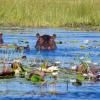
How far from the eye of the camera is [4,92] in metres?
12.7

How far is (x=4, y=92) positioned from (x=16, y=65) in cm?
217

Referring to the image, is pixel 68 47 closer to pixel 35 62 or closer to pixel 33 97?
pixel 35 62

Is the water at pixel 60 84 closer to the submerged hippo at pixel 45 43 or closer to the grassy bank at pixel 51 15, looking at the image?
the submerged hippo at pixel 45 43

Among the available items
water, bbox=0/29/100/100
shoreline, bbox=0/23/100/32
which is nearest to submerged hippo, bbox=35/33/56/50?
water, bbox=0/29/100/100

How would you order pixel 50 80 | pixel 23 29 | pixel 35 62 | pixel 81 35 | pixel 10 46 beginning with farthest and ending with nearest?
pixel 23 29 → pixel 81 35 → pixel 10 46 → pixel 35 62 → pixel 50 80

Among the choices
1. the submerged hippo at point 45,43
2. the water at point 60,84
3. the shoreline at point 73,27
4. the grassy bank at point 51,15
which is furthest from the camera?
the grassy bank at point 51,15

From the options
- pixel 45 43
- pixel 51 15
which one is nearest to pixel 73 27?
pixel 51 15

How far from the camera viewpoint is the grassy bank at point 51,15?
1280 inches

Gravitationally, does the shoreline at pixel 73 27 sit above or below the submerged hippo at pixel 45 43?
above

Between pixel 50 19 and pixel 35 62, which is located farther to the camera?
pixel 50 19

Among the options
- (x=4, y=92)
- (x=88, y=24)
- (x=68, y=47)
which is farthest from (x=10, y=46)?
(x=88, y=24)

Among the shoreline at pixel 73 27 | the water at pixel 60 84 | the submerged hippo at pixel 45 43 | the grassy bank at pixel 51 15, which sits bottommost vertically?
the water at pixel 60 84

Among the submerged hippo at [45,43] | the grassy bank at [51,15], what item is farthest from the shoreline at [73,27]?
the submerged hippo at [45,43]

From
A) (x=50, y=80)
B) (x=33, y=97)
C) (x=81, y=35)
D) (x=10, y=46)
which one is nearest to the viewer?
(x=33, y=97)
